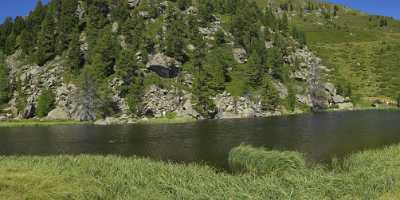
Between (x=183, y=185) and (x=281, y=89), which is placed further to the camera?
(x=281, y=89)

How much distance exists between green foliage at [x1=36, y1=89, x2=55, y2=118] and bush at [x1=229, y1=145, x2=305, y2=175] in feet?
361

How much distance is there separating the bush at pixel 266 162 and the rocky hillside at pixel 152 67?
292 feet

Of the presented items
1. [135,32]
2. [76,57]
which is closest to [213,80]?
[135,32]

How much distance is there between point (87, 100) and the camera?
131625 millimetres

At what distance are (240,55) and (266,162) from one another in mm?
138230

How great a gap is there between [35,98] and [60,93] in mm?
9102

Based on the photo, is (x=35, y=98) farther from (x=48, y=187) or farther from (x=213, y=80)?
(x=48, y=187)

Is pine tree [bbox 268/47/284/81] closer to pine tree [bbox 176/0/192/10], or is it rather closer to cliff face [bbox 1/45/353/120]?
cliff face [bbox 1/45/353/120]

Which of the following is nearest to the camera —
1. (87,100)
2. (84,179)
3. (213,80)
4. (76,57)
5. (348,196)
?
(348,196)

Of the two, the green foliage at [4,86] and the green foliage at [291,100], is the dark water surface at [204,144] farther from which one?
the green foliage at [4,86]

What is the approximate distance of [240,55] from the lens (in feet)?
575

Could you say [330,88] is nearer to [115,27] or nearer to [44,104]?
[115,27]

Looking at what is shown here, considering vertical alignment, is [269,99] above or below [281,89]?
below

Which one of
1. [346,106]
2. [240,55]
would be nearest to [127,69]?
[240,55]
